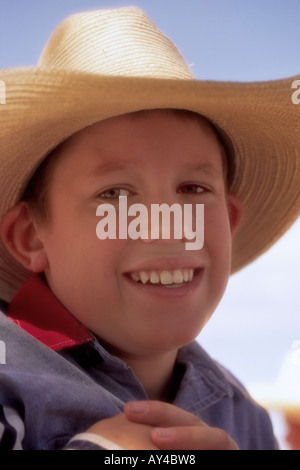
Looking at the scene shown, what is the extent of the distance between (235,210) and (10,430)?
0.99 m

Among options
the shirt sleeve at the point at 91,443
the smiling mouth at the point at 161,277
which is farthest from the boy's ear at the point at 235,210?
the shirt sleeve at the point at 91,443

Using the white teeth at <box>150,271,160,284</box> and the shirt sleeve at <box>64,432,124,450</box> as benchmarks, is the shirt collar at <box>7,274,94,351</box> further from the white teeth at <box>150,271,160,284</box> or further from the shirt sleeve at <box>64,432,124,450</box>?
the shirt sleeve at <box>64,432,124,450</box>

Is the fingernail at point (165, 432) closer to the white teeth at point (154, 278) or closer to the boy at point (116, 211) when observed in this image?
the boy at point (116, 211)

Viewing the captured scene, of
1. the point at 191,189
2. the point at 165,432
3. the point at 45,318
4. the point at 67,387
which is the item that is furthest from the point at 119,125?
the point at 165,432

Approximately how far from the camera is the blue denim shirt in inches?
44.2

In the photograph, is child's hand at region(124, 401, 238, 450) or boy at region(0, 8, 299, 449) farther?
boy at region(0, 8, 299, 449)

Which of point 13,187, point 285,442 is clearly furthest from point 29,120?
point 285,442

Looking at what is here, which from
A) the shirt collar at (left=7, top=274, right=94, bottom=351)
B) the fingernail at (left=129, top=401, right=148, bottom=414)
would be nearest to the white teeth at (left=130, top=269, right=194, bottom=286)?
the shirt collar at (left=7, top=274, right=94, bottom=351)

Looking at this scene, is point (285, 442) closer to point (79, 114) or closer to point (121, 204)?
point (121, 204)

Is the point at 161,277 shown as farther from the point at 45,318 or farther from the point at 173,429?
the point at 173,429

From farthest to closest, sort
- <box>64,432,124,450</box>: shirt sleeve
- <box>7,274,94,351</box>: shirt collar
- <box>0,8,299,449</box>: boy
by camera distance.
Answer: <box>7,274,94,351</box>: shirt collar
<box>0,8,299,449</box>: boy
<box>64,432,124,450</box>: shirt sleeve

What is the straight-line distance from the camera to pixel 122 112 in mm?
1371

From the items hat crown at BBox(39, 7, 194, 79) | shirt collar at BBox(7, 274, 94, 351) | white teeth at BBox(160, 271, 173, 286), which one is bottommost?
shirt collar at BBox(7, 274, 94, 351)

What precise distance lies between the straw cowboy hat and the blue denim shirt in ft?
1.18
